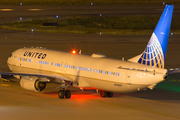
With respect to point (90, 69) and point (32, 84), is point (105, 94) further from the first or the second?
point (32, 84)

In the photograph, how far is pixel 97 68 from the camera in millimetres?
37812

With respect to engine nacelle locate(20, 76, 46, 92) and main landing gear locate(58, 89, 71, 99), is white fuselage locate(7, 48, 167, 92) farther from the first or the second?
engine nacelle locate(20, 76, 46, 92)

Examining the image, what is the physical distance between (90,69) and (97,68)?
893 mm

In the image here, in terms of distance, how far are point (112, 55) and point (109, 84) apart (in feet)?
102

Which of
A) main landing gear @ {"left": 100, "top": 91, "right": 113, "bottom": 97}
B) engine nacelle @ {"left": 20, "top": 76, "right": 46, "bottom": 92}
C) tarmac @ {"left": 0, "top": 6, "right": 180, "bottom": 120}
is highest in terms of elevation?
engine nacelle @ {"left": 20, "top": 76, "right": 46, "bottom": 92}

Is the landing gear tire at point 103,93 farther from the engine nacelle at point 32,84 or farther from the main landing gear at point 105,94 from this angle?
the engine nacelle at point 32,84

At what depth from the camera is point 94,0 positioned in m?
174

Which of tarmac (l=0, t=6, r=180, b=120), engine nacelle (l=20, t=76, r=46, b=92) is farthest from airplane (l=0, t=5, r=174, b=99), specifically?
tarmac (l=0, t=6, r=180, b=120)

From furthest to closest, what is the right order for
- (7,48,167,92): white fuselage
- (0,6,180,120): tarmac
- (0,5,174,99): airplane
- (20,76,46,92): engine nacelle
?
(20,76,46,92): engine nacelle
(0,5,174,99): airplane
(7,48,167,92): white fuselage
(0,6,180,120): tarmac

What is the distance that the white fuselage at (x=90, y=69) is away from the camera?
34.0 metres

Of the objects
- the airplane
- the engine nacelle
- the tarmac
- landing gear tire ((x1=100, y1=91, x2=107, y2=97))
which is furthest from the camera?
landing gear tire ((x1=100, y1=91, x2=107, y2=97))

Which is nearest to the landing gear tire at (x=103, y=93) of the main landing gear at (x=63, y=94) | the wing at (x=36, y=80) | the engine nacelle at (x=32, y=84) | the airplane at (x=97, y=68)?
the airplane at (x=97, y=68)

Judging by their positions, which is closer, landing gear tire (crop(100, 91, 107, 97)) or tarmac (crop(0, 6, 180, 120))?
tarmac (crop(0, 6, 180, 120))

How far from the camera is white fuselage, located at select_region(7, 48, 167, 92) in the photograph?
112ft
